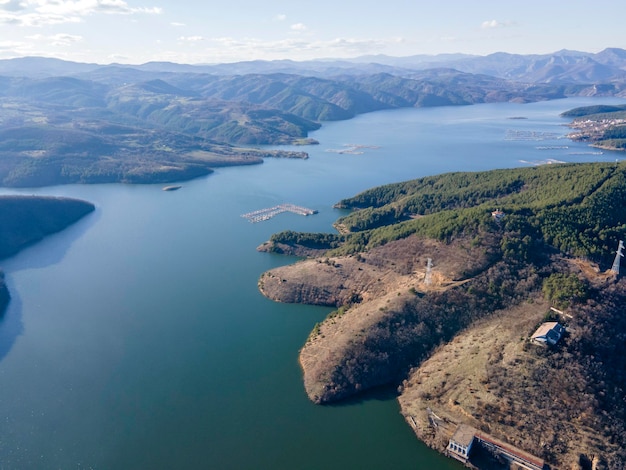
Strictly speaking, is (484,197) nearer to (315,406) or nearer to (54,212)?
(315,406)

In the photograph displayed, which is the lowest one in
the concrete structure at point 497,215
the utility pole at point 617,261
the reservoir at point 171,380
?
the reservoir at point 171,380

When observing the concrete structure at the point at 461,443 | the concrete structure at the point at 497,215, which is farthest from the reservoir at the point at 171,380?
the concrete structure at the point at 497,215

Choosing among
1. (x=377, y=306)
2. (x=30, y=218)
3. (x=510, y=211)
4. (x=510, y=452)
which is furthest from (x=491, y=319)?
(x=30, y=218)

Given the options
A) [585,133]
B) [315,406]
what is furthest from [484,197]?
[585,133]

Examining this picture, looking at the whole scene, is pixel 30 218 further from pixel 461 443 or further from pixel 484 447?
pixel 484 447

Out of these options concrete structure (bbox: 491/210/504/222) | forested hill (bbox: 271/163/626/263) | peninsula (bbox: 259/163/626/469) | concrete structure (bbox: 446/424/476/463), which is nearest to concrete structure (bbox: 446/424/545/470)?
concrete structure (bbox: 446/424/476/463)

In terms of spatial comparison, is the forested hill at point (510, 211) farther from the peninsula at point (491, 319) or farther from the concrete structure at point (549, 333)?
the concrete structure at point (549, 333)
